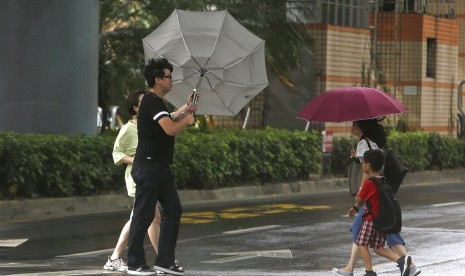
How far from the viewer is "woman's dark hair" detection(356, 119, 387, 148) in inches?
516

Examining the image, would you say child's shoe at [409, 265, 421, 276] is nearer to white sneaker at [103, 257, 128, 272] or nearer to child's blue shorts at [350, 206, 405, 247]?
child's blue shorts at [350, 206, 405, 247]

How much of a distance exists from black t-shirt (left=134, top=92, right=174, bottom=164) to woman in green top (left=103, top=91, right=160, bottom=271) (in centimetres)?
85

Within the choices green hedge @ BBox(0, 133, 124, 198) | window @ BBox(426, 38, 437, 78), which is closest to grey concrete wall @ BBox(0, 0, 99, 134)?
green hedge @ BBox(0, 133, 124, 198)

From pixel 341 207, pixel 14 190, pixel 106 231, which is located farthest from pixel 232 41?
pixel 341 207

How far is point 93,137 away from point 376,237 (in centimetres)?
919

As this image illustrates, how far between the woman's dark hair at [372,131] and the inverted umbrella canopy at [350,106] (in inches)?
4.2

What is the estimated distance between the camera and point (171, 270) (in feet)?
41.4

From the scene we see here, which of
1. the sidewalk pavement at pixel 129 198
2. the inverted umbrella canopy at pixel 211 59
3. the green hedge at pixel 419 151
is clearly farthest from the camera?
the green hedge at pixel 419 151

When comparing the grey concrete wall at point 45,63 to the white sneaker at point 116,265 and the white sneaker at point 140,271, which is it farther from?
the white sneaker at point 140,271

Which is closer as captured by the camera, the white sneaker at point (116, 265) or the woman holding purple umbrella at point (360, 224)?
the woman holding purple umbrella at point (360, 224)

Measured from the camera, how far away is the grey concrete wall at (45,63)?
2169 cm

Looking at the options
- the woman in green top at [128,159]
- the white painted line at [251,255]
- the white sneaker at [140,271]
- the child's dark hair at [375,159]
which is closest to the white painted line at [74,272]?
the woman in green top at [128,159]

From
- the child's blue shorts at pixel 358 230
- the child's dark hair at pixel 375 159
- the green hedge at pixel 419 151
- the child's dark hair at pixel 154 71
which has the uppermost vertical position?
the child's dark hair at pixel 154 71

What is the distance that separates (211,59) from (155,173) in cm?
410
